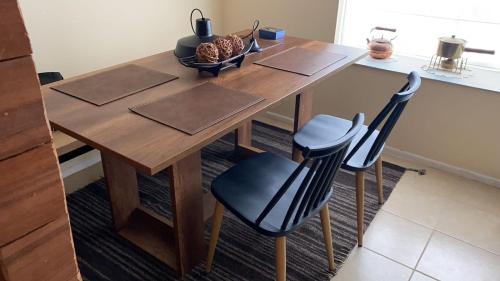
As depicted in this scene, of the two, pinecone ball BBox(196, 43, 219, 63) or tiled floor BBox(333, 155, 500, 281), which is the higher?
pinecone ball BBox(196, 43, 219, 63)

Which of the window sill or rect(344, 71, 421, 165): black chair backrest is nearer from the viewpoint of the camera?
rect(344, 71, 421, 165): black chair backrest

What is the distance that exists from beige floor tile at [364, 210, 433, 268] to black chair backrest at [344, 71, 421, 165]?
463 millimetres

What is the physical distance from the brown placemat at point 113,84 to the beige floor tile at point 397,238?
124cm

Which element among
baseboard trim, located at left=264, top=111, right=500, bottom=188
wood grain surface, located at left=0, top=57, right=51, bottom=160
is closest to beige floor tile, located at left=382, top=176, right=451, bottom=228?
baseboard trim, located at left=264, top=111, right=500, bottom=188

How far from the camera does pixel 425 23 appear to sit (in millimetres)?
2578

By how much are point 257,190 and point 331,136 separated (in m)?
0.61

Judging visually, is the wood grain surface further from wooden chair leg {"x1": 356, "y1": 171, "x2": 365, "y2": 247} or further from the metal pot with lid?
the metal pot with lid

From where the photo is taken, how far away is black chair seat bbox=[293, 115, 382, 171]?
175 cm

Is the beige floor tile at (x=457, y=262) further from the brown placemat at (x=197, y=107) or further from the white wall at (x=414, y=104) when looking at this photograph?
the brown placemat at (x=197, y=107)

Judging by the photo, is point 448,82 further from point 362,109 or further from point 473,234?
point 473,234

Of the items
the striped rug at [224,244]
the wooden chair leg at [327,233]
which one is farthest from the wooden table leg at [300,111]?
the wooden chair leg at [327,233]

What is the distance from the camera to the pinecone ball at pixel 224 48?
67.3 inches

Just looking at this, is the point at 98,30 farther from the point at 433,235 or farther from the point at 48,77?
the point at 433,235

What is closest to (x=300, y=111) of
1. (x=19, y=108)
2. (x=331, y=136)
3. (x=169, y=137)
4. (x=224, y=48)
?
(x=331, y=136)
